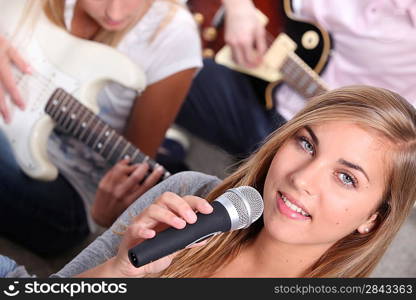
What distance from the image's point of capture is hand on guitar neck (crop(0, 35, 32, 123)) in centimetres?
104

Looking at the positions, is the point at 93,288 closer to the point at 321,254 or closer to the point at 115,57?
the point at 321,254

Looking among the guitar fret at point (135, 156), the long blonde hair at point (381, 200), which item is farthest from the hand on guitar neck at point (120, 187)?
the long blonde hair at point (381, 200)

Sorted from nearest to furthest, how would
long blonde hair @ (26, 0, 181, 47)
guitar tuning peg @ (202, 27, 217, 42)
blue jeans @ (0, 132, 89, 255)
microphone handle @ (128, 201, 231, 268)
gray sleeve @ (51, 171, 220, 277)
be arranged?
microphone handle @ (128, 201, 231, 268), gray sleeve @ (51, 171, 220, 277), long blonde hair @ (26, 0, 181, 47), blue jeans @ (0, 132, 89, 255), guitar tuning peg @ (202, 27, 217, 42)

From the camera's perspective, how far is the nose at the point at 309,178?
733 mm

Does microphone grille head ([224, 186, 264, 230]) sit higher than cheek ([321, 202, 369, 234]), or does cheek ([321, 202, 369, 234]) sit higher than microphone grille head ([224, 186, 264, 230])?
microphone grille head ([224, 186, 264, 230])

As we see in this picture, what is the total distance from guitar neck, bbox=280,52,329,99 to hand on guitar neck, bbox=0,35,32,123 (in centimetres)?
47

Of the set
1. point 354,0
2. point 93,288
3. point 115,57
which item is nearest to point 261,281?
point 93,288

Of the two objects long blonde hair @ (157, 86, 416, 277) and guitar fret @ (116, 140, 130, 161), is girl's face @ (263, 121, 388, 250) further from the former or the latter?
guitar fret @ (116, 140, 130, 161)

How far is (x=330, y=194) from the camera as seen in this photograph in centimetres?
74

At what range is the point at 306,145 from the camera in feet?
2.54

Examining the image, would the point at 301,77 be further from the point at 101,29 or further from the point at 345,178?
the point at 345,178

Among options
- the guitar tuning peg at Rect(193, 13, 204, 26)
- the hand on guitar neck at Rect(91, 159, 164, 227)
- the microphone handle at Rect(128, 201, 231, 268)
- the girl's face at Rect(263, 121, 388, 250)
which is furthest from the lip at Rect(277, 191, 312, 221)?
the guitar tuning peg at Rect(193, 13, 204, 26)

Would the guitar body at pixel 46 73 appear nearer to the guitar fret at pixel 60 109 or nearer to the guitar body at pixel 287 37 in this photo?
the guitar fret at pixel 60 109

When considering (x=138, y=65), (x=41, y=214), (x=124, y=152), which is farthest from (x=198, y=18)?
(x=41, y=214)
